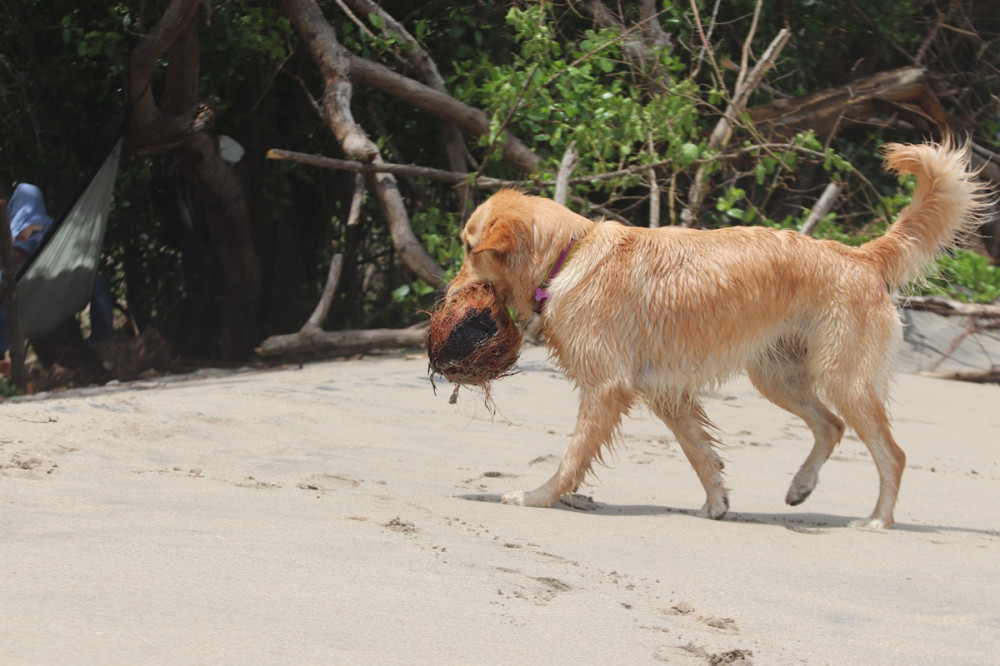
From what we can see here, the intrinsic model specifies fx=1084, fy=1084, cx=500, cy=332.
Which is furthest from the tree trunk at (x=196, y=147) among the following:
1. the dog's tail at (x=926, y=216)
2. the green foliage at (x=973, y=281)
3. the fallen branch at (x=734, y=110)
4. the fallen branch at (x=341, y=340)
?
the green foliage at (x=973, y=281)

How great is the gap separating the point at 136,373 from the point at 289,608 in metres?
6.91

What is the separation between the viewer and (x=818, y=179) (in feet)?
37.1

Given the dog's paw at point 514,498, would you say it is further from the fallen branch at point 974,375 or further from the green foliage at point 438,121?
the fallen branch at point 974,375

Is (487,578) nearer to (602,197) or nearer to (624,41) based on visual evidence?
(624,41)

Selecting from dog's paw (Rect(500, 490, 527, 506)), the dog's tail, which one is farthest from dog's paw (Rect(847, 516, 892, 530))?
dog's paw (Rect(500, 490, 527, 506))

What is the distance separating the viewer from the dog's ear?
4863 mm

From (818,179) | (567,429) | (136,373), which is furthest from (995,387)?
(136,373)

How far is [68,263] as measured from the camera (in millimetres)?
8352

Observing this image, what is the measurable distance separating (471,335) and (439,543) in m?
1.43

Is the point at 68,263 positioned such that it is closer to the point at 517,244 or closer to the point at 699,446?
the point at 517,244

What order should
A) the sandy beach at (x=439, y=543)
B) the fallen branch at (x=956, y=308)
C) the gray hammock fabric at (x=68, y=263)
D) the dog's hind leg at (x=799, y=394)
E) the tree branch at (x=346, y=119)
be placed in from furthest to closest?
1. the fallen branch at (x=956, y=308)
2. the tree branch at (x=346, y=119)
3. the gray hammock fabric at (x=68, y=263)
4. the dog's hind leg at (x=799, y=394)
5. the sandy beach at (x=439, y=543)

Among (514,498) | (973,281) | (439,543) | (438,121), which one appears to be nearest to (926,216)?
(514,498)

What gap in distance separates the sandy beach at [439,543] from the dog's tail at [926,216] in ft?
3.97

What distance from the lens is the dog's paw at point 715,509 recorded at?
485 centimetres
